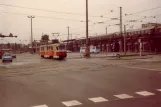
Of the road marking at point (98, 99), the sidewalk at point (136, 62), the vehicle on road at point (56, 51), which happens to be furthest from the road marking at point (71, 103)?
the vehicle on road at point (56, 51)

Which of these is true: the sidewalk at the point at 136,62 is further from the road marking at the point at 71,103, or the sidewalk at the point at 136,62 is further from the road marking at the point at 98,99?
the road marking at the point at 71,103

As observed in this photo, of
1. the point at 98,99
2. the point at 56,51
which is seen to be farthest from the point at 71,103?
the point at 56,51

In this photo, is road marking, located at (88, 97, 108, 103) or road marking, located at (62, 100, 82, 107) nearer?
road marking, located at (62, 100, 82, 107)

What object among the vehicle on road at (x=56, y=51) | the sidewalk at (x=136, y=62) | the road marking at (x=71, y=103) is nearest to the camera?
the road marking at (x=71, y=103)

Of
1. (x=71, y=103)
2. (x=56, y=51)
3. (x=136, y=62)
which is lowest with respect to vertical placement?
(x=71, y=103)

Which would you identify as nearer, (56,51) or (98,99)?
(98,99)

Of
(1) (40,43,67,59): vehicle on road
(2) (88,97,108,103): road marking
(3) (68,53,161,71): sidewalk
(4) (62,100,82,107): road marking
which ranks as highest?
(1) (40,43,67,59): vehicle on road

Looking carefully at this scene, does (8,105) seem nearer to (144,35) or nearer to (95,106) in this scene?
(95,106)

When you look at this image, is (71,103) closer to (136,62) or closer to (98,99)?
(98,99)

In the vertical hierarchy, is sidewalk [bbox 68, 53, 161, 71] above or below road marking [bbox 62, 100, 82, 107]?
above

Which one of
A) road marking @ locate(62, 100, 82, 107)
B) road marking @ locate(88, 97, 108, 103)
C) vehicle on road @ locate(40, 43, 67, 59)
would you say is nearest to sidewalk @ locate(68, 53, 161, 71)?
vehicle on road @ locate(40, 43, 67, 59)

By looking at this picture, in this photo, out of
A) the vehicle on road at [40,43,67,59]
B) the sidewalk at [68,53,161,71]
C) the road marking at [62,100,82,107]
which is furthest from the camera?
the vehicle on road at [40,43,67,59]

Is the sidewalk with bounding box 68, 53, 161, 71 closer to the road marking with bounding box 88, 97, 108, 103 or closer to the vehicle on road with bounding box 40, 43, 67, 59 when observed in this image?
the vehicle on road with bounding box 40, 43, 67, 59

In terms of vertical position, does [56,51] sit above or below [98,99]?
above
